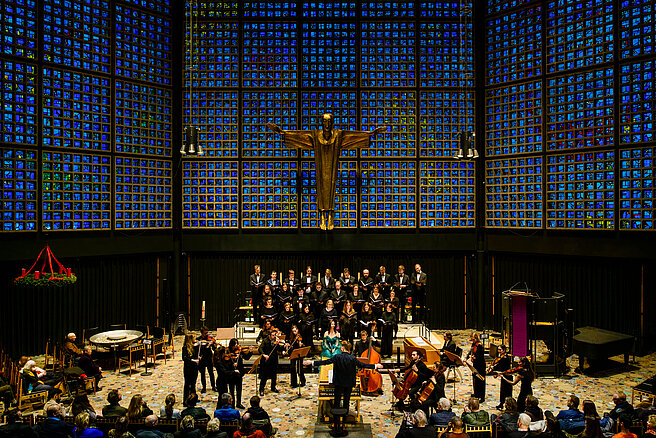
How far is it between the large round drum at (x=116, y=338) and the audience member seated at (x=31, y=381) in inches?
95.5

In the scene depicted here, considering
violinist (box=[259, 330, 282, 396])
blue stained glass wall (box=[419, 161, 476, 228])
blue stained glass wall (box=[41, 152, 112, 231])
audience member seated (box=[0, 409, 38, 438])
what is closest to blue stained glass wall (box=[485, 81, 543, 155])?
blue stained glass wall (box=[419, 161, 476, 228])

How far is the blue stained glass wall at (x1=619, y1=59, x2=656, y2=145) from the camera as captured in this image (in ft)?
46.5

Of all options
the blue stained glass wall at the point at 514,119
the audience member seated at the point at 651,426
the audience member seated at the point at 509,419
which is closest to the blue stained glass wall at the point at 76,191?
the blue stained glass wall at the point at 514,119

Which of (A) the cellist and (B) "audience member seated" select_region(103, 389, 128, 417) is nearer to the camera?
(B) "audience member seated" select_region(103, 389, 128, 417)

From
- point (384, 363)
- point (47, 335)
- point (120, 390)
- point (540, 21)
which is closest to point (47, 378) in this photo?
point (120, 390)

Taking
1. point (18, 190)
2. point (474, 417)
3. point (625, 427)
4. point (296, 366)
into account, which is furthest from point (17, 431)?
point (18, 190)

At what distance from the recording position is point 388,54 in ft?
58.6

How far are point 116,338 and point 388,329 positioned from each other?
710 cm

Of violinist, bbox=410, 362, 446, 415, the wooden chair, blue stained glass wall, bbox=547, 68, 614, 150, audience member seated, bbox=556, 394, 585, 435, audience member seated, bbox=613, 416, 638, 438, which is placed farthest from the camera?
blue stained glass wall, bbox=547, 68, 614, 150

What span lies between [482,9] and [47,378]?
54.1ft

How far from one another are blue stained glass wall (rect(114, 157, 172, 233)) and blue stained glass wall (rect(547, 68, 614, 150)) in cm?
1226

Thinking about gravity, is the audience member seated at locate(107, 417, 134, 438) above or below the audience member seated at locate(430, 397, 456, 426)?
above

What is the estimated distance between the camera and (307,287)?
16078mm

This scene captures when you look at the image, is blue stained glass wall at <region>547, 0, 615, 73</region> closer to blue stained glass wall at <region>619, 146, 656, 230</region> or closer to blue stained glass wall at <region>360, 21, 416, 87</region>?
blue stained glass wall at <region>619, 146, 656, 230</region>
